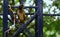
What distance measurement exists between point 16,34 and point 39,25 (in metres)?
0.28

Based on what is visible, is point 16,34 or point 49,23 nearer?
point 16,34

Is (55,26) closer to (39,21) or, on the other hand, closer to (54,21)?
(54,21)

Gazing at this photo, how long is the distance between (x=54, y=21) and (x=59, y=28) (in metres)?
0.12

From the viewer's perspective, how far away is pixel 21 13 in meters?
2.23

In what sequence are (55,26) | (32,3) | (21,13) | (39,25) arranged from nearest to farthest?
(21,13), (39,25), (55,26), (32,3)

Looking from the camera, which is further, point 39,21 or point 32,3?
point 32,3

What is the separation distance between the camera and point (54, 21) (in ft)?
9.34

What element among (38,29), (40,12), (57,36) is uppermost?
(40,12)

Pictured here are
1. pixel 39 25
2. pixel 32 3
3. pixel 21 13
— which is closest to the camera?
pixel 21 13

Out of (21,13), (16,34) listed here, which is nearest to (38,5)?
(21,13)

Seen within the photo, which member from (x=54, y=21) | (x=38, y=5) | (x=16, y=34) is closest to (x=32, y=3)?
(x=54, y=21)

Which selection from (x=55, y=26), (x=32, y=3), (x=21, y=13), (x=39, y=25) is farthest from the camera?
(x=32, y=3)

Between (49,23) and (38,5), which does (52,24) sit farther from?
(38,5)

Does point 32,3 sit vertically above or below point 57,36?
above
